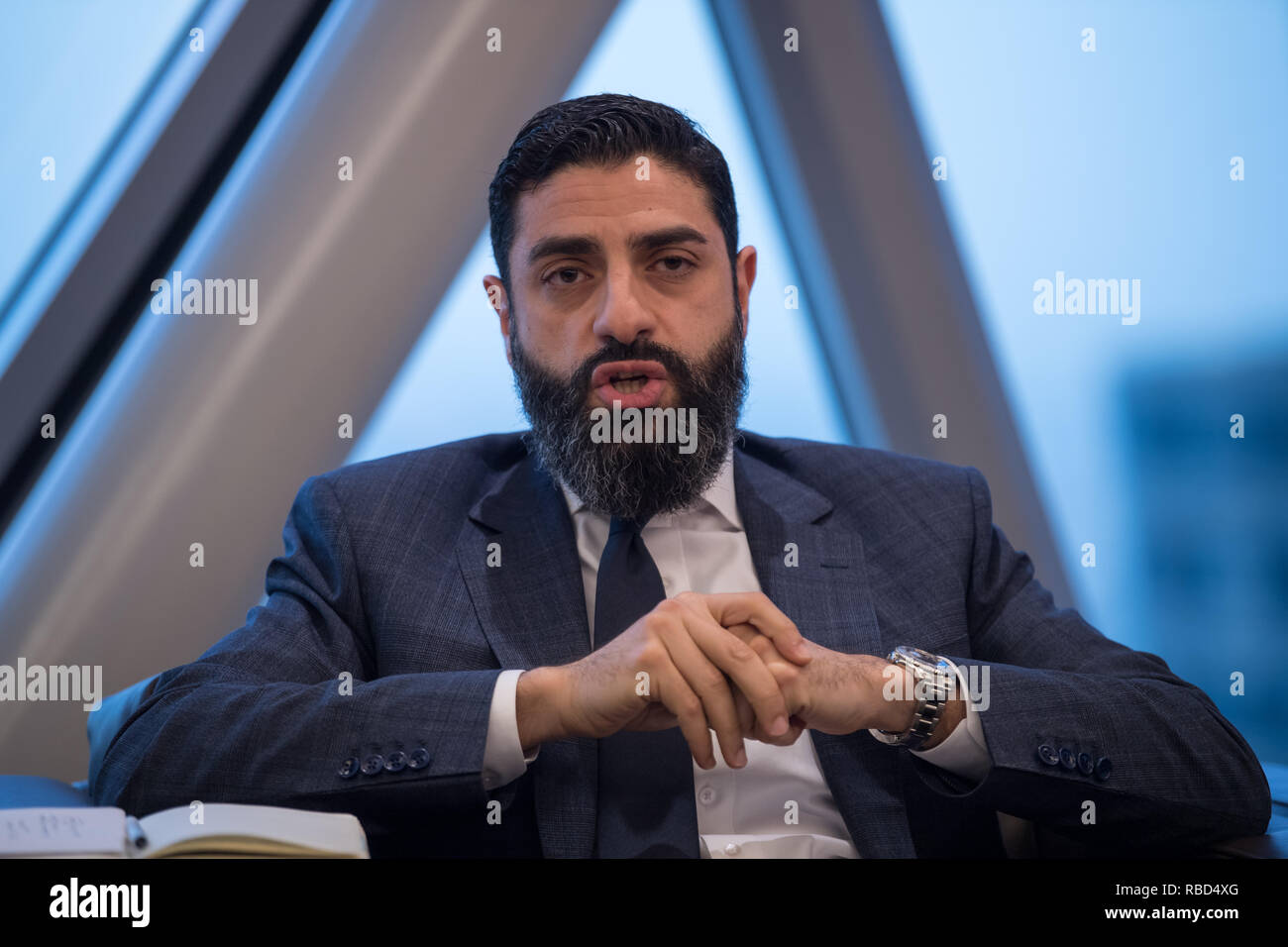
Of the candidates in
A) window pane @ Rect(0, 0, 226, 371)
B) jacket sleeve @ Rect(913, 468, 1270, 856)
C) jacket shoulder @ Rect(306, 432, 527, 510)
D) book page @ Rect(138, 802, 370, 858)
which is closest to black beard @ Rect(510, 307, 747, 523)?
jacket shoulder @ Rect(306, 432, 527, 510)

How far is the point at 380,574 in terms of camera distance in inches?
78.5

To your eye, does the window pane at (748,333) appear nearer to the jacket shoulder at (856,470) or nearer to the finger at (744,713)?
the jacket shoulder at (856,470)

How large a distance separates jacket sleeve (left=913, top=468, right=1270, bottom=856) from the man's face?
2.37ft

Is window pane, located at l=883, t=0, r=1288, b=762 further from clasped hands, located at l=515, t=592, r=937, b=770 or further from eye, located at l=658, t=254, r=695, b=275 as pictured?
clasped hands, located at l=515, t=592, r=937, b=770

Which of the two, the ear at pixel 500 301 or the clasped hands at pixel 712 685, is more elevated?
the ear at pixel 500 301

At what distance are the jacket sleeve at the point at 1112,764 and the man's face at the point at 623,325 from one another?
722 millimetres

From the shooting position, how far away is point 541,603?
199 centimetres

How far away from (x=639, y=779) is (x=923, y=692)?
0.51 metres

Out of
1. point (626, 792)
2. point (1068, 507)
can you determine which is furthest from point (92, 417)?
point (1068, 507)

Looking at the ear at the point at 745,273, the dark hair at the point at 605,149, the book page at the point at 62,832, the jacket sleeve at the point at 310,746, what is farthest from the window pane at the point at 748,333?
the book page at the point at 62,832

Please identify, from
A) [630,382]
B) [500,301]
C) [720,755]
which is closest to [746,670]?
[720,755]

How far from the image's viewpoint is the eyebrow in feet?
7.04

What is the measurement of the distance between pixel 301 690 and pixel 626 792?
574 millimetres

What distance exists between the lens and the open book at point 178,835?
1.13 meters
